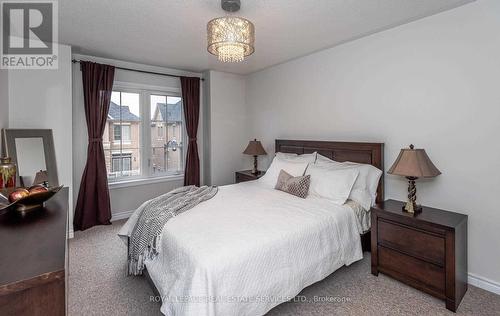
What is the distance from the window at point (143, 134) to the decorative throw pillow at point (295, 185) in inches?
89.3

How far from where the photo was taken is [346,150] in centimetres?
319

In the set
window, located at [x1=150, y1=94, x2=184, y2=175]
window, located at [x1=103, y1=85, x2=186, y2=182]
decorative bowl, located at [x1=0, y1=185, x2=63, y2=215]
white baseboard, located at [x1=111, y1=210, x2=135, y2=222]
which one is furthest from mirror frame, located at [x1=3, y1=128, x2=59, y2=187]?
decorative bowl, located at [x1=0, y1=185, x2=63, y2=215]

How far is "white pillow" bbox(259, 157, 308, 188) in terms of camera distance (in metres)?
3.20

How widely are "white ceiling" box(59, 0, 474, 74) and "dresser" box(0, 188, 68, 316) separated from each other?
6.61 ft

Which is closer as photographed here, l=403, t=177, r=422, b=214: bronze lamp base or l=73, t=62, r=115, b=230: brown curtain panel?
l=403, t=177, r=422, b=214: bronze lamp base

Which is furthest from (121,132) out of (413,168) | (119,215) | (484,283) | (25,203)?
(484,283)

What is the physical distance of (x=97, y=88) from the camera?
3.65 m

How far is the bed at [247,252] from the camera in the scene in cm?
157

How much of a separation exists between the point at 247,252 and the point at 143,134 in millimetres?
3246

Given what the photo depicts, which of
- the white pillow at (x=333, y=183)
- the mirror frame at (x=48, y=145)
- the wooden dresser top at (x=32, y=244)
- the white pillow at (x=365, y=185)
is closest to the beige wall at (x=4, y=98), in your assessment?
the mirror frame at (x=48, y=145)

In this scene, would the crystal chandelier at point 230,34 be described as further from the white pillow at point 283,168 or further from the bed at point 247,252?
the white pillow at point 283,168

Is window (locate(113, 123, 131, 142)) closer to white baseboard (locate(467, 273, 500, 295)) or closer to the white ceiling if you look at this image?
the white ceiling

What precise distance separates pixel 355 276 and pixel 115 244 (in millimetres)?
2774

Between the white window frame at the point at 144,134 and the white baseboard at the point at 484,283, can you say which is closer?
the white baseboard at the point at 484,283
